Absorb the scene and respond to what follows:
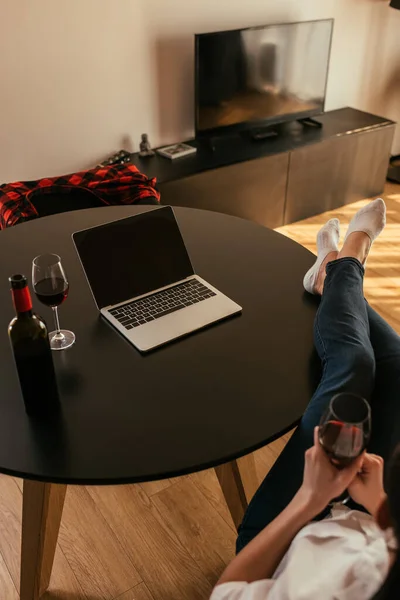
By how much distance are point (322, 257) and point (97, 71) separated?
5.69 ft

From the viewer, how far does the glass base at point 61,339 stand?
129 centimetres

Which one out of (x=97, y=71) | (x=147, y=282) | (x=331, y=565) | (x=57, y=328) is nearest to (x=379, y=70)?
(x=97, y=71)

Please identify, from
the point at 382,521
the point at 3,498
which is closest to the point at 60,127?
the point at 3,498

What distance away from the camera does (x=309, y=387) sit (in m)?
1.20

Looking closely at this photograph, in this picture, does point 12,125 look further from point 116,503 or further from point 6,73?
point 116,503

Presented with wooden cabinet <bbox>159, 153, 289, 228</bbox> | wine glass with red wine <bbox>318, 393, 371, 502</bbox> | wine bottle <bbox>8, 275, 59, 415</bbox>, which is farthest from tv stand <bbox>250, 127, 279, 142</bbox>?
wine glass with red wine <bbox>318, 393, 371, 502</bbox>

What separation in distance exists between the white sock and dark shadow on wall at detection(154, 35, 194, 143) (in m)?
1.65

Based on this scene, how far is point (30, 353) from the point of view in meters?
1.05

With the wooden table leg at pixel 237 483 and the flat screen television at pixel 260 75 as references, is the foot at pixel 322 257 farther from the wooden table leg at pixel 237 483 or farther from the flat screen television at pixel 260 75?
the flat screen television at pixel 260 75

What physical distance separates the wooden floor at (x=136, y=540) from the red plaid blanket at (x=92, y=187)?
98cm

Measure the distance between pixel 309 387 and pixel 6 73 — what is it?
211cm

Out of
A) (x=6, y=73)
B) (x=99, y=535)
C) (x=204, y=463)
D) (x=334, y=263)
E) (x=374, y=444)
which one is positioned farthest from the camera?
(x=6, y=73)

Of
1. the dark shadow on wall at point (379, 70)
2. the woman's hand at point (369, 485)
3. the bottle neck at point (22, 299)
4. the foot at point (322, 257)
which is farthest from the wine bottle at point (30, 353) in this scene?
the dark shadow on wall at point (379, 70)

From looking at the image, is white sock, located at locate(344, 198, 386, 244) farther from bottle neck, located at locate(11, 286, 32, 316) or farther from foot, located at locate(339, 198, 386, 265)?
bottle neck, located at locate(11, 286, 32, 316)
